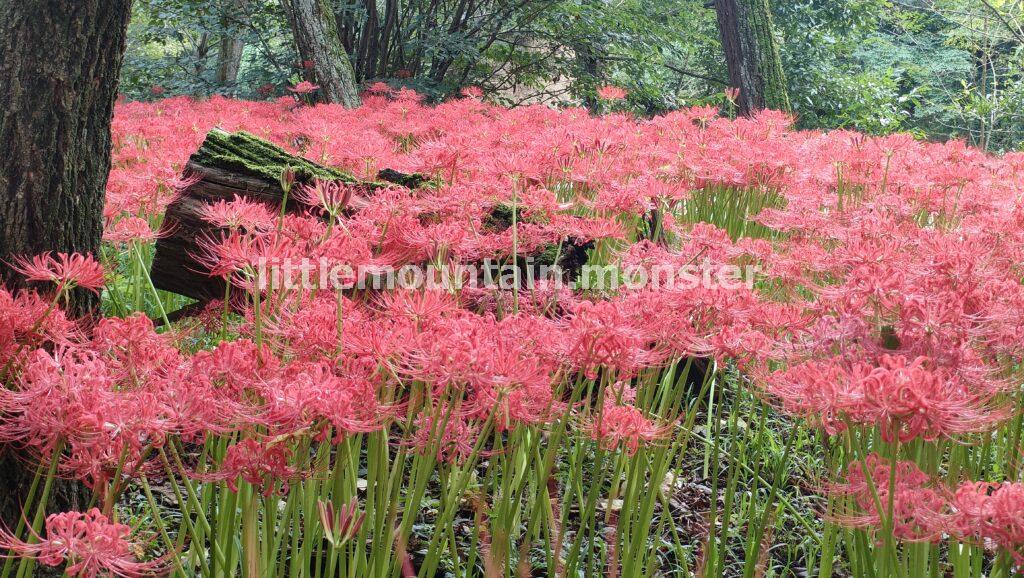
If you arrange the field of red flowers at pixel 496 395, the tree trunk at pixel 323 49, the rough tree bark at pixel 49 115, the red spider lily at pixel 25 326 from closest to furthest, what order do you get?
the field of red flowers at pixel 496 395, the red spider lily at pixel 25 326, the rough tree bark at pixel 49 115, the tree trunk at pixel 323 49

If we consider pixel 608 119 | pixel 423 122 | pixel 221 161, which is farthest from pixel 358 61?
pixel 221 161

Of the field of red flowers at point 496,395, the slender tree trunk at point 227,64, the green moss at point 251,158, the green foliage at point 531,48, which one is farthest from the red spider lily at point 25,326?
the slender tree trunk at point 227,64

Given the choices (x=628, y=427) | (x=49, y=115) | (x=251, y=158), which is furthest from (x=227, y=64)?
(x=628, y=427)

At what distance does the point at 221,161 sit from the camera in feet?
10.7

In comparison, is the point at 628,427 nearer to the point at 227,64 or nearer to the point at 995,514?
the point at 995,514

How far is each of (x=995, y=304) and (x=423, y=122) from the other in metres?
4.63

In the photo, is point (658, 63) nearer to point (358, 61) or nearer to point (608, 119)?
point (358, 61)

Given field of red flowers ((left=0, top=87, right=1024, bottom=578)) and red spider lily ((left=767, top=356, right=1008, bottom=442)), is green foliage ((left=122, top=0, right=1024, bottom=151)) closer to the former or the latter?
field of red flowers ((left=0, top=87, right=1024, bottom=578))

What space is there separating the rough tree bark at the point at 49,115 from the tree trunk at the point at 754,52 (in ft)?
23.6

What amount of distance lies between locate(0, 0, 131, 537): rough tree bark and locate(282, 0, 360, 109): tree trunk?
5.44 meters

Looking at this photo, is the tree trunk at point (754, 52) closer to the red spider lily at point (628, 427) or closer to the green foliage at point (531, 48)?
the green foliage at point (531, 48)

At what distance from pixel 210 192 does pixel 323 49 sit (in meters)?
4.76

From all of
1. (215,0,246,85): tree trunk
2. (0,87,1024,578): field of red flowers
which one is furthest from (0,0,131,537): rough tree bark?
(215,0,246,85): tree trunk

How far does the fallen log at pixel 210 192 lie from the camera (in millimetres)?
3123
